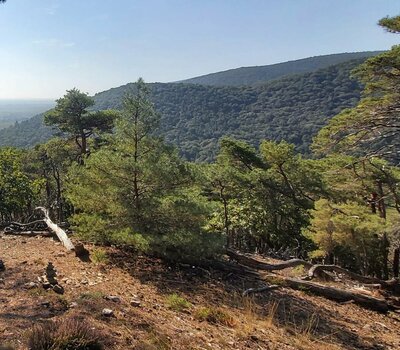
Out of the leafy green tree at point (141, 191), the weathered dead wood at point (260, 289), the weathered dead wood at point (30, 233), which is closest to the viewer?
the weathered dead wood at point (260, 289)

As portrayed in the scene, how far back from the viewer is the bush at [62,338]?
342cm

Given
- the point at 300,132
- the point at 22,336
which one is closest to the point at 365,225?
the point at 22,336

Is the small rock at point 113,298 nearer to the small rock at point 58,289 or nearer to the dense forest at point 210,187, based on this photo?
the small rock at point 58,289

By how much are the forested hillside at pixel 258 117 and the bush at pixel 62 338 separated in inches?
4629

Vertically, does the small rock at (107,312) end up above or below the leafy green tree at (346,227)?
above

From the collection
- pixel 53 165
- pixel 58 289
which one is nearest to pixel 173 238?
pixel 58 289

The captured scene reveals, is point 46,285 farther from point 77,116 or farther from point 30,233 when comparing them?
point 77,116

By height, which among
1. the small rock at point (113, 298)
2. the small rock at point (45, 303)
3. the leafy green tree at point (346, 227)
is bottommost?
the leafy green tree at point (346, 227)

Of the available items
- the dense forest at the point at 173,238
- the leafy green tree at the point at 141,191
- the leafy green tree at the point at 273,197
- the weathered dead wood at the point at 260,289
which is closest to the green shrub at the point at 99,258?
the dense forest at the point at 173,238

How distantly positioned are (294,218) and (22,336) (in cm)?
2217

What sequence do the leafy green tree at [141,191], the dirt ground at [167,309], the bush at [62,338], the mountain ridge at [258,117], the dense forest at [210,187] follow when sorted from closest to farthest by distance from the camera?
1. the bush at [62,338]
2. the dirt ground at [167,309]
3. the leafy green tree at [141,191]
4. the dense forest at [210,187]
5. the mountain ridge at [258,117]

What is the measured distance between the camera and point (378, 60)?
371 inches

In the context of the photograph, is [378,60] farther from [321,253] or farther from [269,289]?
[321,253]

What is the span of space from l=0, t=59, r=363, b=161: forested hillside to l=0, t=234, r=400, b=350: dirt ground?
113 metres
